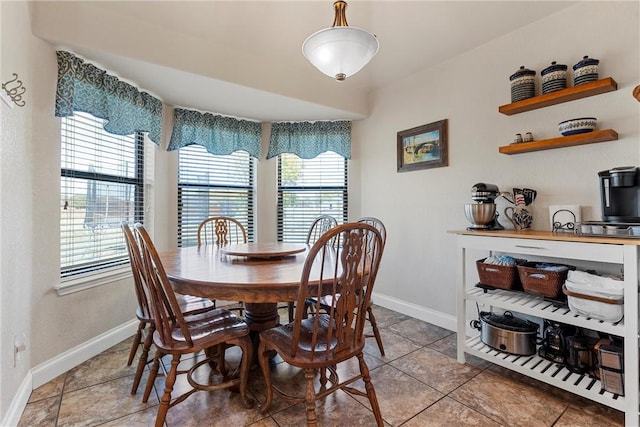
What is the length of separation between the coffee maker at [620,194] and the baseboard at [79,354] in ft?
11.6

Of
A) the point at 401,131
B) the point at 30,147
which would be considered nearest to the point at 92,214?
the point at 30,147

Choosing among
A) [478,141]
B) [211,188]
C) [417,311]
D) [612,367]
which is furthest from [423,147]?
[211,188]

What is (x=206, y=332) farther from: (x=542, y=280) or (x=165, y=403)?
(x=542, y=280)

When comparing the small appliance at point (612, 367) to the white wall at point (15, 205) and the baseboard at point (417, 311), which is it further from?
the white wall at point (15, 205)

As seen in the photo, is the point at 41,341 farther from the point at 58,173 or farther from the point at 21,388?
the point at 58,173

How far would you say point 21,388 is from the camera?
163 cm

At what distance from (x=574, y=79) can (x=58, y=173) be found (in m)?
3.48

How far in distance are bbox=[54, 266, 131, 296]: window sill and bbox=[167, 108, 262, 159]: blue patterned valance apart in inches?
50.6

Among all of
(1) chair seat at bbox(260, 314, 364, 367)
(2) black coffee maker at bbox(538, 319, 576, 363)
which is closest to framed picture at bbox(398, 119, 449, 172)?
(2) black coffee maker at bbox(538, 319, 576, 363)

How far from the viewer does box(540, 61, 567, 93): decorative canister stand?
77.5 inches

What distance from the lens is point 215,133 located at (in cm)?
335

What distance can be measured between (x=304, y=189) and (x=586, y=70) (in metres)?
2.73

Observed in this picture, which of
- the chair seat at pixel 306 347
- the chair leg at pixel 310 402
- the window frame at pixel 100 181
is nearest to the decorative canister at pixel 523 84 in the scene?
the chair seat at pixel 306 347

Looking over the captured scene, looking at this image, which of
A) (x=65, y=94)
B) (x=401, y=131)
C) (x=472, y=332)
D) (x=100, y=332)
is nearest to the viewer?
(x=65, y=94)
